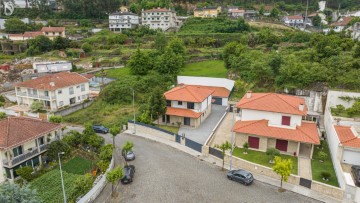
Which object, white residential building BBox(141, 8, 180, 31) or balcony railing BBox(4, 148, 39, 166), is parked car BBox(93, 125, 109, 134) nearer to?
balcony railing BBox(4, 148, 39, 166)

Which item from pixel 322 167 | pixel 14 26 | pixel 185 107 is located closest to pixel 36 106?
pixel 185 107

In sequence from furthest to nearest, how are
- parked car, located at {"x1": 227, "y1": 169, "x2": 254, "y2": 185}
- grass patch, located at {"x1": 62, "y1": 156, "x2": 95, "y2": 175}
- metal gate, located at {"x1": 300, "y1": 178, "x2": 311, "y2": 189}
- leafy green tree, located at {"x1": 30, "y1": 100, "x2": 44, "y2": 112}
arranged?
leafy green tree, located at {"x1": 30, "y1": 100, "x2": 44, "y2": 112}, grass patch, located at {"x1": 62, "y1": 156, "x2": 95, "y2": 175}, parked car, located at {"x1": 227, "y1": 169, "x2": 254, "y2": 185}, metal gate, located at {"x1": 300, "y1": 178, "x2": 311, "y2": 189}

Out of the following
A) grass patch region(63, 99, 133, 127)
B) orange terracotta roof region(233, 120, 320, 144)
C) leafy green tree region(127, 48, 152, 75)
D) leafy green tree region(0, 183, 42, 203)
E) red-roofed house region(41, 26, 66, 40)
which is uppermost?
red-roofed house region(41, 26, 66, 40)

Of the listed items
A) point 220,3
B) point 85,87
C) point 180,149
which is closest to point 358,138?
point 180,149

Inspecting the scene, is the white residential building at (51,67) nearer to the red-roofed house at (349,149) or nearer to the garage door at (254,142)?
the garage door at (254,142)

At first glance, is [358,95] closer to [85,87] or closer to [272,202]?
[272,202]

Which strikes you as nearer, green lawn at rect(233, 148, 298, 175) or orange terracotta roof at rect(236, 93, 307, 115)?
green lawn at rect(233, 148, 298, 175)

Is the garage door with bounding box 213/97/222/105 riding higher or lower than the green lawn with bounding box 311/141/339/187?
higher

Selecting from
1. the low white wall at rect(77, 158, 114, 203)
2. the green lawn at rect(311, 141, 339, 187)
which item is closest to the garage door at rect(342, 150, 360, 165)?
the green lawn at rect(311, 141, 339, 187)

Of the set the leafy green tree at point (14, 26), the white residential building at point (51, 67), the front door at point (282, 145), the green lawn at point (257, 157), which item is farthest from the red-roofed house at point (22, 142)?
the leafy green tree at point (14, 26)
